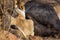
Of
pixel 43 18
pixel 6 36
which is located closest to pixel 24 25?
pixel 43 18

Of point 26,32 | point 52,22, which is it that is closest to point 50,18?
point 52,22

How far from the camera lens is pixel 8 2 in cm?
624

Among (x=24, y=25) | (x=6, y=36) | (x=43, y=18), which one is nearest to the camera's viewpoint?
(x=6, y=36)

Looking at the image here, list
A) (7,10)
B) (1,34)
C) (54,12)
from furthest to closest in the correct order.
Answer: (54,12)
(7,10)
(1,34)

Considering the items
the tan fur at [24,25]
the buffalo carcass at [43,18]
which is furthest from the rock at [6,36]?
the buffalo carcass at [43,18]

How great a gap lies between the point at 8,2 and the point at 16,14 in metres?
0.69

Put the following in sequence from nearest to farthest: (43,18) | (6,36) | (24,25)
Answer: (6,36) < (24,25) < (43,18)

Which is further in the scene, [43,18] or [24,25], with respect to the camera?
[43,18]

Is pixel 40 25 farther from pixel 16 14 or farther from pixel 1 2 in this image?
pixel 1 2

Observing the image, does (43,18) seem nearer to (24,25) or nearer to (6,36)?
(24,25)

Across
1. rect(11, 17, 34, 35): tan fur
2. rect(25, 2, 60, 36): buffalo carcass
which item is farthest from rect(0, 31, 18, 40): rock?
rect(25, 2, 60, 36): buffalo carcass

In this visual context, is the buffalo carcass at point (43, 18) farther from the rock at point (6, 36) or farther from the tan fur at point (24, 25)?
the rock at point (6, 36)

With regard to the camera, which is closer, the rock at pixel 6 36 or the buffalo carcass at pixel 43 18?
the rock at pixel 6 36

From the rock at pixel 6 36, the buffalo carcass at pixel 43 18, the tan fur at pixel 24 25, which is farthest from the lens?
the buffalo carcass at pixel 43 18
